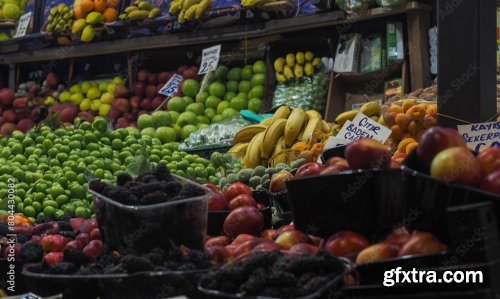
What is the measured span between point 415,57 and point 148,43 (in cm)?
244

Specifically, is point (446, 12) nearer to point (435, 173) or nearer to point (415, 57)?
point (435, 173)

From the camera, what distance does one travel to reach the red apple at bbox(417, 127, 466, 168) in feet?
5.45

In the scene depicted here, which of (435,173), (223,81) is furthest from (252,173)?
(223,81)

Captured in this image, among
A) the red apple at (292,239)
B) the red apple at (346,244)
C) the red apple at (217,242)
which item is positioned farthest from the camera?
the red apple at (217,242)

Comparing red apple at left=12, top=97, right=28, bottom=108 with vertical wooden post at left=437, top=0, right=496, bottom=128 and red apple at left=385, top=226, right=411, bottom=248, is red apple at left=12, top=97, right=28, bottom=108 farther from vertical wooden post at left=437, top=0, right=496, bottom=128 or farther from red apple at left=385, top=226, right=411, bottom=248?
red apple at left=385, top=226, right=411, bottom=248

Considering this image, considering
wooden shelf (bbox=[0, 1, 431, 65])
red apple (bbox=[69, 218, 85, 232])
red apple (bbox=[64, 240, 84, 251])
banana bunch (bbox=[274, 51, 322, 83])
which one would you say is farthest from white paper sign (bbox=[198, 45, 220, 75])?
red apple (bbox=[64, 240, 84, 251])

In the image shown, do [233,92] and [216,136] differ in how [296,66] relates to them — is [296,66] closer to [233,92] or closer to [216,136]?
[233,92]

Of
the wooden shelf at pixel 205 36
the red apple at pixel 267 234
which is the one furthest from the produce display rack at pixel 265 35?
the red apple at pixel 267 234

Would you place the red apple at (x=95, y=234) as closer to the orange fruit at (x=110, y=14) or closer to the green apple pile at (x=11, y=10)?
the orange fruit at (x=110, y=14)

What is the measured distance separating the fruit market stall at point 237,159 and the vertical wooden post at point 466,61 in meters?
0.06

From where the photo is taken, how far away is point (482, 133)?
2662 mm

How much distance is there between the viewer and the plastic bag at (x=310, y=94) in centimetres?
597

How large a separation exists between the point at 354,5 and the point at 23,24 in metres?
3.69

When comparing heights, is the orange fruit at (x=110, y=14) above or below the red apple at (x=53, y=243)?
above
